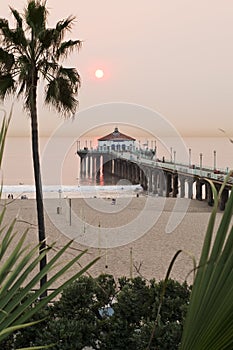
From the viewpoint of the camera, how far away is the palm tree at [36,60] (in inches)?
280

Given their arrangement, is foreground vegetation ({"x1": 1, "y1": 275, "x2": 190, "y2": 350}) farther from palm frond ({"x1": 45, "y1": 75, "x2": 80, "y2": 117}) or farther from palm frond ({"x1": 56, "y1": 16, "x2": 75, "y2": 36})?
palm frond ({"x1": 56, "y1": 16, "x2": 75, "y2": 36})

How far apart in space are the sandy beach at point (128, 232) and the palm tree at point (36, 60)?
1832 mm

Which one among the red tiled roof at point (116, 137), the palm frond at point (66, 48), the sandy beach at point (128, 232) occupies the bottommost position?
the sandy beach at point (128, 232)

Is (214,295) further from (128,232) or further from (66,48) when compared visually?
(128,232)

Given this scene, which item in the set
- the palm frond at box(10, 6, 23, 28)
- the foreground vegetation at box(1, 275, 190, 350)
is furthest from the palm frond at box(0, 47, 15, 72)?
the foreground vegetation at box(1, 275, 190, 350)

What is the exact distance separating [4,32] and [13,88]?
0.86 m

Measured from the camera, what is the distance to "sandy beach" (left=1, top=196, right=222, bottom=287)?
11148 millimetres

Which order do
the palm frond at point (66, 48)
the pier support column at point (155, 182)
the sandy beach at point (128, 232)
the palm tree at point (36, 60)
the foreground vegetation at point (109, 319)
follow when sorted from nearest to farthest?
1. the foreground vegetation at point (109, 319)
2. the palm tree at point (36, 60)
3. the palm frond at point (66, 48)
4. the sandy beach at point (128, 232)
5. the pier support column at point (155, 182)

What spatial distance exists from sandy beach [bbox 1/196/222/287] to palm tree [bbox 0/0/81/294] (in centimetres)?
183

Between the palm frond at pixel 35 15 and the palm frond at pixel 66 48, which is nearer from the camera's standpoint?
the palm frond at pixel 35 15

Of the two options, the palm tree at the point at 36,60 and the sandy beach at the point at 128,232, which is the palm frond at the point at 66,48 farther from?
the sandy beach at the point at 128,232

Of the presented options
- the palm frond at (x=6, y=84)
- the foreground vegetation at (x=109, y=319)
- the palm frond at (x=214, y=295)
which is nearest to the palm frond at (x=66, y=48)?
the palm frond at (x=6, y=84)

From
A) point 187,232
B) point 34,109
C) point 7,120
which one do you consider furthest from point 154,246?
point 7,120

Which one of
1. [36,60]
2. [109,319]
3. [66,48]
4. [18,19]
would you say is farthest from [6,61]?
[109,319]
